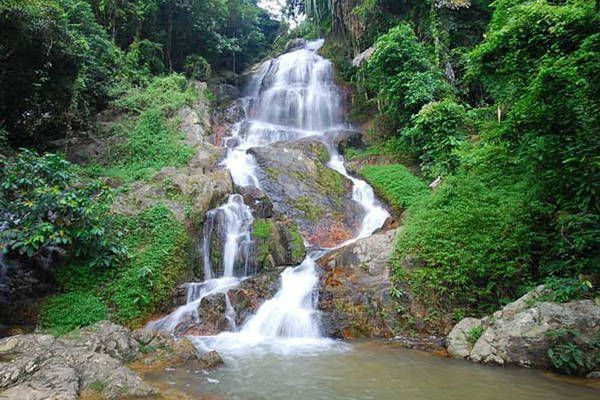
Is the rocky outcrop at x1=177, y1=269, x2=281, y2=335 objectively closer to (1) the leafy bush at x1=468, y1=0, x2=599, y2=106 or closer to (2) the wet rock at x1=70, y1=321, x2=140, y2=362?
(2) the wet rock at x1=70, y1=321, x2=140, y2=362

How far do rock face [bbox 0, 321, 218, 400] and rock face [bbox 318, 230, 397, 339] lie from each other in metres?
2.67

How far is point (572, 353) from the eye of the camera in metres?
4.96

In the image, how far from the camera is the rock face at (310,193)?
11391 millimetres

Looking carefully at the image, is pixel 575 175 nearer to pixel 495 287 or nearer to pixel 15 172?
pixel 495 287

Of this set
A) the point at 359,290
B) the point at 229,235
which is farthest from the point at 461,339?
the point at 229,235

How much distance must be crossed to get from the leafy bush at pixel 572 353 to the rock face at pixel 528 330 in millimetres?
69

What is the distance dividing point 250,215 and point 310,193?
2646 millimetres

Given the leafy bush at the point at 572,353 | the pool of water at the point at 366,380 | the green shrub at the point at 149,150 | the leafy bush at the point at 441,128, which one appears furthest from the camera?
the green shrub at the point at 149,150

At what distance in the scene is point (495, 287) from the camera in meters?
7.02

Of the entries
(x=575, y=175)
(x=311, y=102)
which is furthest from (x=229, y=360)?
(x=311, y=102)

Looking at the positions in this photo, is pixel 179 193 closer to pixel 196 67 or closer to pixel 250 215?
pixel 250 215

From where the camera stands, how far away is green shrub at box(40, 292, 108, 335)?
711 centimetres

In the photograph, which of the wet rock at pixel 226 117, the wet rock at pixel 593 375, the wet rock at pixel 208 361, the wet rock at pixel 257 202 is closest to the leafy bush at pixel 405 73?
the wet rock at pixel 257 202

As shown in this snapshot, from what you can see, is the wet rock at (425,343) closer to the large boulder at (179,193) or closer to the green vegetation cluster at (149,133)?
the large boulder at (179,193)
